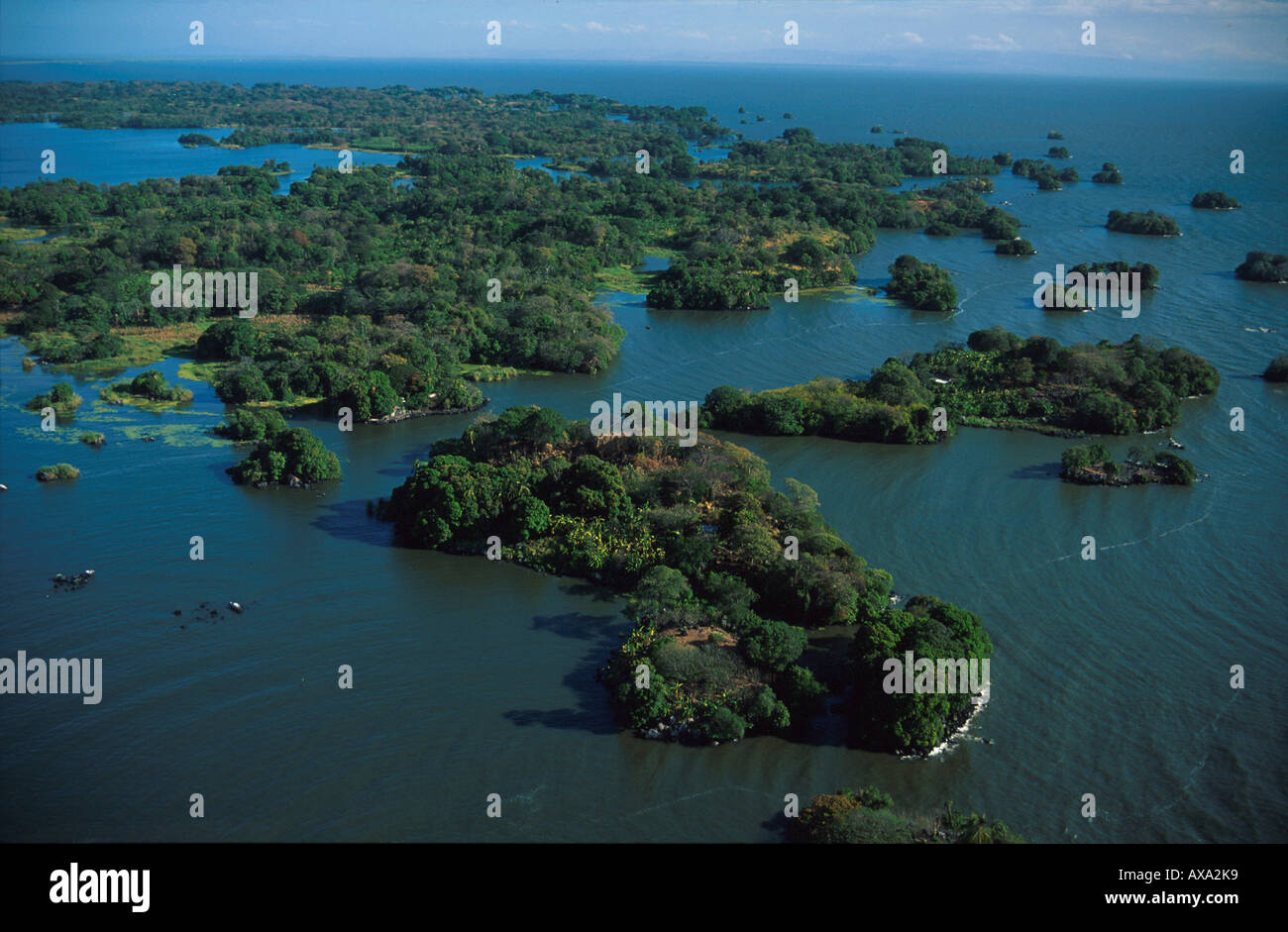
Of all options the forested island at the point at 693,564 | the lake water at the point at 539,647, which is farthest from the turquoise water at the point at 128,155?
the forested island at the point at 693,564

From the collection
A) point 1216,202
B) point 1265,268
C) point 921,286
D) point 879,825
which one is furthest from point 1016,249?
point 879,825

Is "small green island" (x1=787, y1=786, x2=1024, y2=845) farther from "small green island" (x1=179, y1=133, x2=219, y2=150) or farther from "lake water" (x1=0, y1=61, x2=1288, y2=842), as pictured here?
"small green island" (x1=179, y1=133, x2=219, y2=150)

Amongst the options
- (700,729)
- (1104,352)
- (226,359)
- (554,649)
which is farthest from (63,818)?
(1104,352)

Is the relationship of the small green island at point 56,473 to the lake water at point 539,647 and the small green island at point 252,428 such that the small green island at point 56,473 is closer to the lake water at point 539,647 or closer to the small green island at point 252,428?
the lake water at point 539,647

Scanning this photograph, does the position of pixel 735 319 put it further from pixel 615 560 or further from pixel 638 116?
pixel 638 116

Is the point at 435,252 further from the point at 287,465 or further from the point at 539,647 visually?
the point at 539,647

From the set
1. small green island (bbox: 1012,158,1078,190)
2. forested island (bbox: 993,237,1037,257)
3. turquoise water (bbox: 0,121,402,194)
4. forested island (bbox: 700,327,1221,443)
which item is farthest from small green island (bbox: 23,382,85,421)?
small green island (bbox: 1012,158,1078,190)
